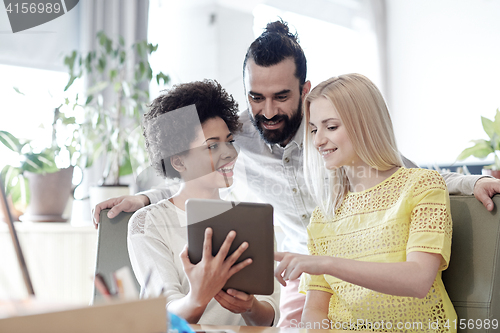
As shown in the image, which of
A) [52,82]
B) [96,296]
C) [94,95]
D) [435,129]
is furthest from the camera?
[435,129]

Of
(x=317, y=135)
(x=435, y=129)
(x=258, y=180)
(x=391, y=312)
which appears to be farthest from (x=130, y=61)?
(x=435, y=129)

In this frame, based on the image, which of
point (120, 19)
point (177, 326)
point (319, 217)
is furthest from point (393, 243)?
point (120, 19)

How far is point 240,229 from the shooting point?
0.61 metres

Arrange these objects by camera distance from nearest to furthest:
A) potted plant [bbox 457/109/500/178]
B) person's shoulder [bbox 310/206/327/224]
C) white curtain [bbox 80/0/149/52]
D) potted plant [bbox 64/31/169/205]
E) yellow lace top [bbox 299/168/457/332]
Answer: yellow lace top [bbox 299/168/457/332] → person's shoulder [bbox 310/206/327/224] → potted plant [bbox 457/109/500/178] → potted plant [bbox 64/31/169/205] → white curtain [bbox 80/0/149/52]

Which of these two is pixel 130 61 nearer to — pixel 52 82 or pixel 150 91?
pixel 150 91

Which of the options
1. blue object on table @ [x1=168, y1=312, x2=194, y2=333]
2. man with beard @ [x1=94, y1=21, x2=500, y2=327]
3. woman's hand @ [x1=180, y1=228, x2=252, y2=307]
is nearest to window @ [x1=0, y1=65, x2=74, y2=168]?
blue object on table @ [x1=168, y1=312, x2=194, y2=333]

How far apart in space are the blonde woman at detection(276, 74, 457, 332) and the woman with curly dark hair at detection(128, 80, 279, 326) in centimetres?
10

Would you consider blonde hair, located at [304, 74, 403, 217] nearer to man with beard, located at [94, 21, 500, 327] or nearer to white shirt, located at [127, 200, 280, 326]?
man with beard, located at [94, 21, 500, 327]

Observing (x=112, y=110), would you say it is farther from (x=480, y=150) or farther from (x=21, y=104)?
(x=21, y=104)

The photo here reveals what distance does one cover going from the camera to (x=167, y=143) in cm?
57

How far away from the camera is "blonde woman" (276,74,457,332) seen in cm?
71

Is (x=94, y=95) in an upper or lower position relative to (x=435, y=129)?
upper

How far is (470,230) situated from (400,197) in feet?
0.46

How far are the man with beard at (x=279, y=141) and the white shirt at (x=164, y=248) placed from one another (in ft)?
0.40
